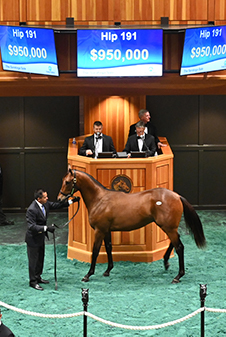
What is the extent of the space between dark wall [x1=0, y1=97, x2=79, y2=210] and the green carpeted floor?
2345 millimetres

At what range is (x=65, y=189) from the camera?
814 centimetres

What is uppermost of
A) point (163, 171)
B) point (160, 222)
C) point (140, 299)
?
point (163, 171)

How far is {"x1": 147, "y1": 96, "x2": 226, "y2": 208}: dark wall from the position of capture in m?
12.1

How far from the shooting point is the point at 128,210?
8.18 meters

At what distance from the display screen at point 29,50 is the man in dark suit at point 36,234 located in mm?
2391

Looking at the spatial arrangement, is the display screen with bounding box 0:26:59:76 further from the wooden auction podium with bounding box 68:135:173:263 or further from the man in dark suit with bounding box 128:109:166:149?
the man in dark suit with bounding box 128:109:166:149

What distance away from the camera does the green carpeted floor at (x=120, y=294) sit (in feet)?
21.4

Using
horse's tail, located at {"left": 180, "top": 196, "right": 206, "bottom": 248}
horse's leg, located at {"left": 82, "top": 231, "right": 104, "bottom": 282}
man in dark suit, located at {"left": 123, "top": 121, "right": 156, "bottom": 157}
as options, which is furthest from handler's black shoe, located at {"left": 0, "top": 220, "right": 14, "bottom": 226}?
horse's tail, located at {"left": 180, "top": 196, "right": 206, "bottom": 248}

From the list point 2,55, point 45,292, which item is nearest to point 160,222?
point 45,292

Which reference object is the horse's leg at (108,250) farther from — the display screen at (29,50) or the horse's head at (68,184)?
the display screen at (29,50)

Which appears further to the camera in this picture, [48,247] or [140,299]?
[48,247]

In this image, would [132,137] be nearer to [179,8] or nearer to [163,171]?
[163,171]

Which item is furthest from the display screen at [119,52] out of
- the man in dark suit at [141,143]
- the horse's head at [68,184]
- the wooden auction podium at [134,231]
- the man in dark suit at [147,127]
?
the horse's head at [68,184]

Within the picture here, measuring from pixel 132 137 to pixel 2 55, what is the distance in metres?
2.47
